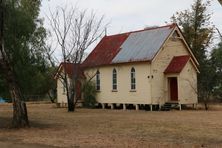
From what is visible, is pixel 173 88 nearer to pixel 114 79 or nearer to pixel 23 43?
pixel 114 79

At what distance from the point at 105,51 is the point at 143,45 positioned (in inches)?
248

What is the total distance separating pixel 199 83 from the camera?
161 ft

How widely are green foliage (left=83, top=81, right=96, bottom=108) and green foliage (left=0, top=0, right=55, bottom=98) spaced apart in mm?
17576

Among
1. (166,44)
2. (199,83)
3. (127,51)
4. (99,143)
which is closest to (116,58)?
(127,51)

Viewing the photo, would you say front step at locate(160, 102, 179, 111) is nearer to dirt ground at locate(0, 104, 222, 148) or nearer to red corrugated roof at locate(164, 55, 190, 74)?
red corrugated roof at locate(164, 55, 190, 74)

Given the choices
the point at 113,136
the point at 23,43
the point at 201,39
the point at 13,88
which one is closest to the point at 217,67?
the point at 201,39

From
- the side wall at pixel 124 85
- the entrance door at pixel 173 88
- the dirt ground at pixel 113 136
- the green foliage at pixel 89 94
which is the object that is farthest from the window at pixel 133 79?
the dirt ground at pixel 113 136

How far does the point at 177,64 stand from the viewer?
4406 centimetres

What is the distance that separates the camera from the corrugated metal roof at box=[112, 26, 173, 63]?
144 ft

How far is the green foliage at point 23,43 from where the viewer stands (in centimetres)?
2769

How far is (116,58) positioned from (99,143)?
29625 mm

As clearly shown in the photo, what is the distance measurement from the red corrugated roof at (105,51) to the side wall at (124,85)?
0.73 metres

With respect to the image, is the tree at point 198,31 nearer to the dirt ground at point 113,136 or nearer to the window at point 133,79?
the window at point 133,79

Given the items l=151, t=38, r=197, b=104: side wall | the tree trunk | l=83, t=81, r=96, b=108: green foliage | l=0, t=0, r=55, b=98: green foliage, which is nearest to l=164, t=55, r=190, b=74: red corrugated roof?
A: l=151, t=38, r=197, b=104: side wall
